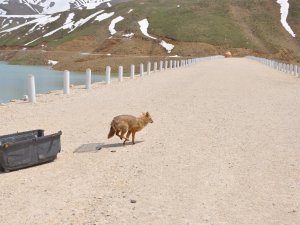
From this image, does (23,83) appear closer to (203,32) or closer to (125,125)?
(125,125)

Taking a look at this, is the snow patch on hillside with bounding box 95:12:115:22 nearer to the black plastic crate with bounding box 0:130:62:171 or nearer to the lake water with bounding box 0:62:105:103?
the lake water with bounding box 0:62:105:103

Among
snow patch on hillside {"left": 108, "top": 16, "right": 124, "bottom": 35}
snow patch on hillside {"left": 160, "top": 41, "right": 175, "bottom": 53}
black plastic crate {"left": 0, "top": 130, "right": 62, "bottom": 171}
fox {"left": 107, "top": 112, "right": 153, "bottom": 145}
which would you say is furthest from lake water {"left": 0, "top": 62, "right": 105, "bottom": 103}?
snow patch on hillside {"left": 108, "top": 16, "right": 124, "bottom": 35}

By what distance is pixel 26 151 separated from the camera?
8.54m

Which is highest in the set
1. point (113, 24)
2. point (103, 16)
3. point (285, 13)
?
point (285, 13)

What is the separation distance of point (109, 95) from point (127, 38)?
9650cm

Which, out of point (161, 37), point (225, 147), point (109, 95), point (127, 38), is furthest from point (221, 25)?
point (225, 147)

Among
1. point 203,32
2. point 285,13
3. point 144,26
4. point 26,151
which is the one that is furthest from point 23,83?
point 285,13

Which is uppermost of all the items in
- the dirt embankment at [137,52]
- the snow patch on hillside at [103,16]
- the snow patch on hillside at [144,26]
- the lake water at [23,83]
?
the snow patch on hillside at [103,16]

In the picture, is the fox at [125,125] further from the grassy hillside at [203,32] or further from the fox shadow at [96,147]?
the grassy hillside at [203,32]

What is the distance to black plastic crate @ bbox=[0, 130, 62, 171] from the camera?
8.30 meters

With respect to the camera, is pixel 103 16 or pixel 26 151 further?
pixel 103 16

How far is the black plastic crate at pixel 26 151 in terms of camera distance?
27.2 ft

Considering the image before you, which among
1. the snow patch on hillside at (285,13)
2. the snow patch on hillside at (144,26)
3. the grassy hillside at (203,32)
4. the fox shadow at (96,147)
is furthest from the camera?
the snow patch on hillside at (285,13)

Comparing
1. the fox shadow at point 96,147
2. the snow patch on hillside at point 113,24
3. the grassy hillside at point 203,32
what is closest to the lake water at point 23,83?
the fox shadow at point 96,147
